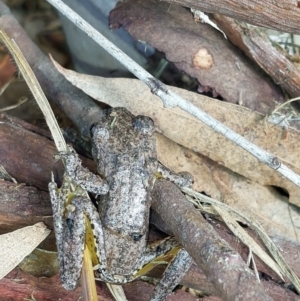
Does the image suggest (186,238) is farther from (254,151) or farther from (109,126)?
(109,126)

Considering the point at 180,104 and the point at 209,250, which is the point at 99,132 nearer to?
the point at 180,104

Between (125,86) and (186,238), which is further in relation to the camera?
(125,86)

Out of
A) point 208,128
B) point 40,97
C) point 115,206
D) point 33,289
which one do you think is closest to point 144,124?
point 208,128

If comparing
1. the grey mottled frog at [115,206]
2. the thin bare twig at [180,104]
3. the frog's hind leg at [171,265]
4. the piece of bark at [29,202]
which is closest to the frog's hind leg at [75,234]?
the grey mottled frog at [115,206]

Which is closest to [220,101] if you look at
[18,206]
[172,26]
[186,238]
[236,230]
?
[172,26]

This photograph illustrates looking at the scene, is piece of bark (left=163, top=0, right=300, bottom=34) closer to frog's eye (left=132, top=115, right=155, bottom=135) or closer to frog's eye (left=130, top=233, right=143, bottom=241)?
frog's eye (left=132, top=115, right=155, bottom=135)

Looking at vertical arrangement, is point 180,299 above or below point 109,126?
below
